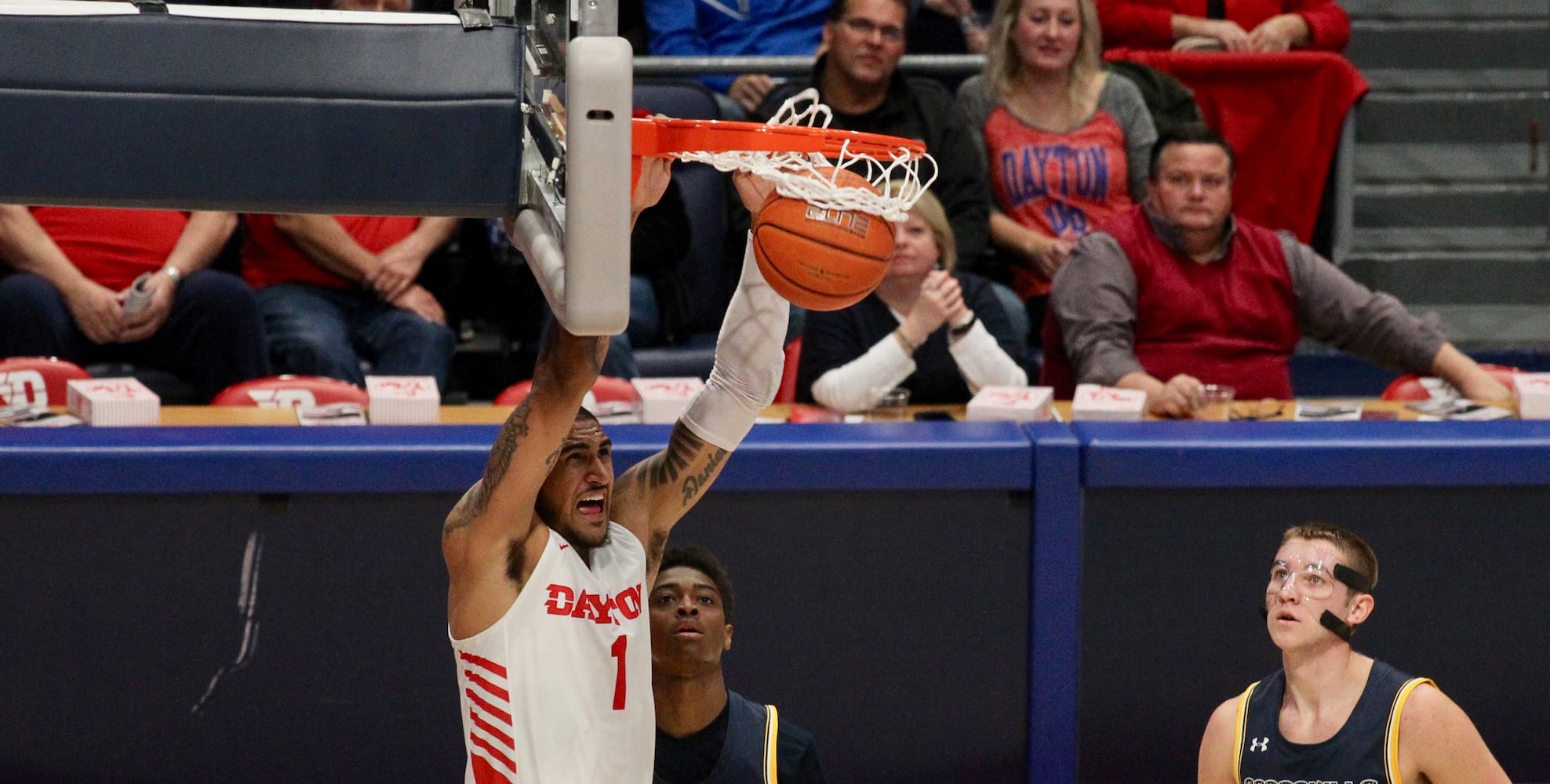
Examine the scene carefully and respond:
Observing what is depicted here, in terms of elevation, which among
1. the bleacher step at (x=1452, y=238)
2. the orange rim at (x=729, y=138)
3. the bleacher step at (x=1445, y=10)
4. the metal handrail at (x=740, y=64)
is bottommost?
the bleacher step at (x=1452, y=238)

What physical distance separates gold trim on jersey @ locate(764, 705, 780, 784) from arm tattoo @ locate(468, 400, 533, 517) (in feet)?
3.32

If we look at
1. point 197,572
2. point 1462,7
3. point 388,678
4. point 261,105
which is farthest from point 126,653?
point 1462,7

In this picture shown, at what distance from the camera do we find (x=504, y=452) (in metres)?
3.02

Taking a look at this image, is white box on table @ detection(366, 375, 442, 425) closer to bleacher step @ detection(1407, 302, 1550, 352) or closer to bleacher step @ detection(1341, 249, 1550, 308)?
bleacher step @ detection(1341, 249, 1550, 308)

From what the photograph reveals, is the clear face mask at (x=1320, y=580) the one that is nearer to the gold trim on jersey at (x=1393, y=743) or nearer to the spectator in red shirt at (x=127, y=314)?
the gold trim on jersey at (x=1393, y=743)

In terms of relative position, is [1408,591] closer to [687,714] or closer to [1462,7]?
[687,714]

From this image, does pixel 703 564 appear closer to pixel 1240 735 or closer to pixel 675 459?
pixel 675 459

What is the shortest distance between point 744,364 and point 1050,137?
3.56m

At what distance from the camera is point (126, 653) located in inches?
163

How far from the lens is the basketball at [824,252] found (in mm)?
2879

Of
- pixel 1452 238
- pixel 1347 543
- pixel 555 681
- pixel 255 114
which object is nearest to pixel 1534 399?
pixel 1347 543

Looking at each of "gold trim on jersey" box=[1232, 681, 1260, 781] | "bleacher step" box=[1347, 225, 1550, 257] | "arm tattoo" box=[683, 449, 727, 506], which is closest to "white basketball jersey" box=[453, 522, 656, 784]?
"arm tattoo" box=[683, 449, 727, 506]

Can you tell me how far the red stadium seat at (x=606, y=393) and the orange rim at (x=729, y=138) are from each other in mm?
1921

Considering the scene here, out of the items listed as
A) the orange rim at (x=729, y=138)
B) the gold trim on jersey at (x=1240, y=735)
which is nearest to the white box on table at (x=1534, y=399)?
the gold trim on jersey at (x=1240, y=735)
